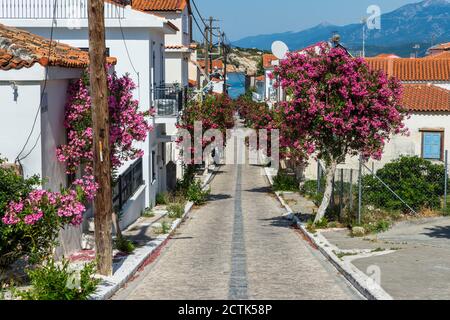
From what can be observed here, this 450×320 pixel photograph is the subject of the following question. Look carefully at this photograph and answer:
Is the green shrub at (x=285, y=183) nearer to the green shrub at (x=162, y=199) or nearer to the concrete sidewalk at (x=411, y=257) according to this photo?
the green shrub at (x=162, y=199)

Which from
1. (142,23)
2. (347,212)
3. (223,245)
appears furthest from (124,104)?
(142,23)

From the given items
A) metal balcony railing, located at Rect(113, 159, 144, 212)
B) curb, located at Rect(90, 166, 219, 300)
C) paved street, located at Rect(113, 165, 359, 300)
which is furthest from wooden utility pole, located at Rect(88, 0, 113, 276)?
metal balcony railing, located at Rect(113, 159, 144, 212)

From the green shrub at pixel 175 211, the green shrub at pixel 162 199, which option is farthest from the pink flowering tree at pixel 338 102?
the green shrub at pixel 162 199

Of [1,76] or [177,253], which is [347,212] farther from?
[1,76]

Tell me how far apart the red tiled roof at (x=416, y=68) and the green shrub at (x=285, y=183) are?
10.5m

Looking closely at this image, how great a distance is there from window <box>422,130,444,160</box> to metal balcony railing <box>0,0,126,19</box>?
49.4ft

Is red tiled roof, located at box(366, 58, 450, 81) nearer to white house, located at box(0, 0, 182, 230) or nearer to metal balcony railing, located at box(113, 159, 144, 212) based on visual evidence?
white house, located at box(0, 0, 182, 230)

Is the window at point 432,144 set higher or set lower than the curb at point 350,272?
higher

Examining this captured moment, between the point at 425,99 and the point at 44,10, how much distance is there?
17.7 m

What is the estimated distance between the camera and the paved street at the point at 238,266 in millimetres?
11914

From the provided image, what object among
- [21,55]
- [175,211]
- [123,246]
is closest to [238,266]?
[123,246]
